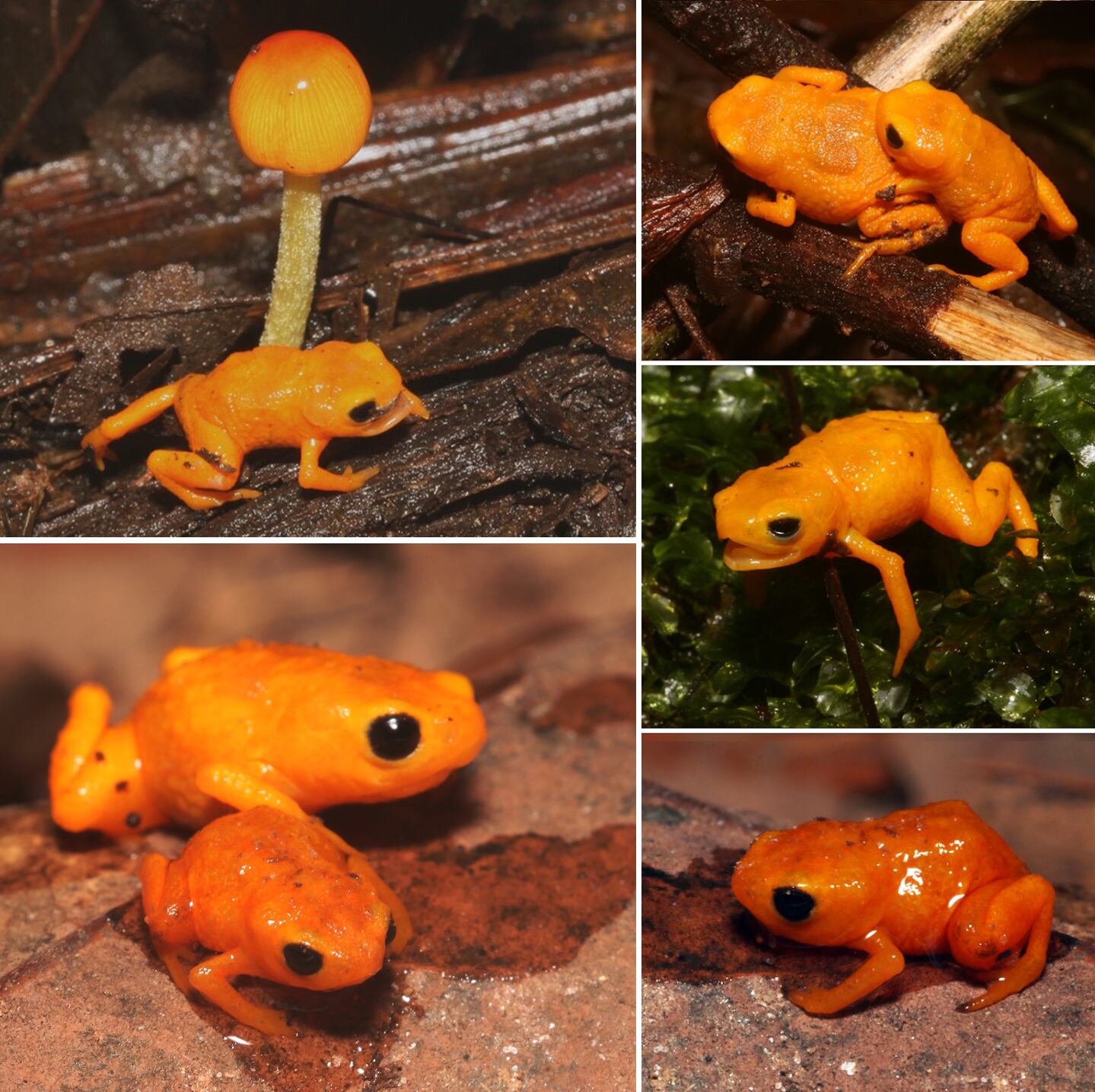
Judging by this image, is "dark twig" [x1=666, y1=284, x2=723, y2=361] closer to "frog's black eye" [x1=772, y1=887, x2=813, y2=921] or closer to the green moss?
the green moss

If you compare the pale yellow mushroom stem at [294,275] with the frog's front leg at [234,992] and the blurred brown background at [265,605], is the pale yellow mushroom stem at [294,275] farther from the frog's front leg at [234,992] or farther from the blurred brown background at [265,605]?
the frog's front leg at [234,992]

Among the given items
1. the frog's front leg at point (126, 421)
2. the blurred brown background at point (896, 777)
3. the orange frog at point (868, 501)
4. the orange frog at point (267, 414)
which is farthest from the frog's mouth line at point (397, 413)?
the blurred brown background at point (896, 777)

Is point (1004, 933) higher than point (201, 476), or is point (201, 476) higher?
point (201, 476)

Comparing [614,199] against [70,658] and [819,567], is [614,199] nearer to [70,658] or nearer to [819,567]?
[819,567]

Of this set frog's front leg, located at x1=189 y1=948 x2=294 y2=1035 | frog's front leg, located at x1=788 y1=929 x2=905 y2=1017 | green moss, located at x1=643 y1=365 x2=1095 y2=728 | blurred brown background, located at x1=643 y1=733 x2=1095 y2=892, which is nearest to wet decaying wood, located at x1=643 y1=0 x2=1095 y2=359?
green moss, located at x1=643 y1=365 x2=1095 y2=728

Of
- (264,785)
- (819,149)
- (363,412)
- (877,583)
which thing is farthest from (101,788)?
(819,149)

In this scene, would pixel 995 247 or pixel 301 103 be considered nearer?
pixel 301 103

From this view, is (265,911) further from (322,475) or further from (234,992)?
(322,475)
